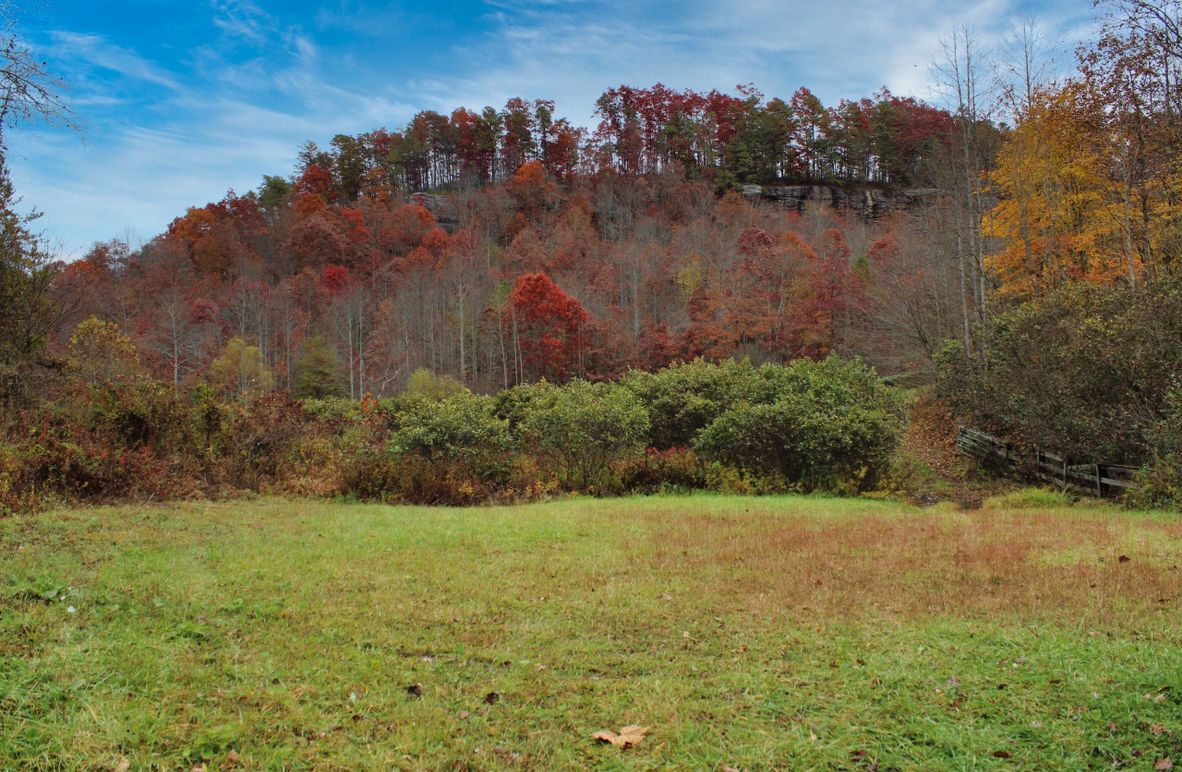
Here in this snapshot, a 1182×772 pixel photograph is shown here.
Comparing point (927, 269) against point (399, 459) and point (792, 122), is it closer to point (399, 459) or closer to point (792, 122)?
point (399, 459)

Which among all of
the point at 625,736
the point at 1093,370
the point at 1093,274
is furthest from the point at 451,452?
the point at 1093,274

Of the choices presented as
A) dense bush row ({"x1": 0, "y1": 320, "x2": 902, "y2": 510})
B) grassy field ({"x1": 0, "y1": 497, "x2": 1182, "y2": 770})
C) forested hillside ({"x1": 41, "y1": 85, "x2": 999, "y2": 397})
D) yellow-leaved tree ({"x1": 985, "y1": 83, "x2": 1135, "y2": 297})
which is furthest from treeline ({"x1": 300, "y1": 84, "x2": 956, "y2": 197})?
grassy field ({"x1": 0, "y1": 497, "x2": 1182, "y2": 770})

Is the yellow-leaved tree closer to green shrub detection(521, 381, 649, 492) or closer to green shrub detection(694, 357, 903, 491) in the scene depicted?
green shrub detection(694, 357, 903, 491)

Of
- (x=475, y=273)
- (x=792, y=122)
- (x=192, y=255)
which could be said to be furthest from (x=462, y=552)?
(x=792, y=122)

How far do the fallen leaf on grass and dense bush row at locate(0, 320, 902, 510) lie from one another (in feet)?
34.1

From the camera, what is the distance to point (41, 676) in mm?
3680

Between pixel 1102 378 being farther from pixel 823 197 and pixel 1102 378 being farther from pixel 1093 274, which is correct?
pixel 823 197

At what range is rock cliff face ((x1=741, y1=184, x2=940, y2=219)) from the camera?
7106 cm

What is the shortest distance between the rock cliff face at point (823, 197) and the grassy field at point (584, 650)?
225 feet

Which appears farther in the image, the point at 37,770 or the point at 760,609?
the point at 760,609

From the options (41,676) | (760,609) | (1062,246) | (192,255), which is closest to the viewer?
(41,676)

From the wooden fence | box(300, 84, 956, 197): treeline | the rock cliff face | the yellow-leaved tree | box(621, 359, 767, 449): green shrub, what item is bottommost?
the wooden fence

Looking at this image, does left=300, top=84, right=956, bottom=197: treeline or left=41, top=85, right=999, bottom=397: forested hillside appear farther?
left=300, top=84, right=956, bottom=197: treeline

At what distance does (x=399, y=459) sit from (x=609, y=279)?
35225 mm
